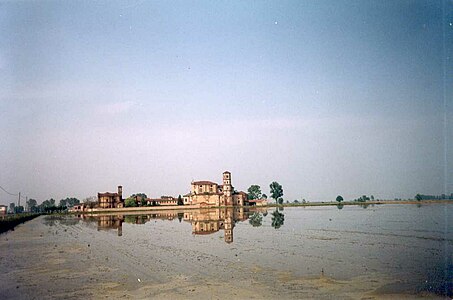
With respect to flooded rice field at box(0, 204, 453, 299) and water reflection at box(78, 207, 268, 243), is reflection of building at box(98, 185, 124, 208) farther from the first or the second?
flooded rice field at box(0, 204, 453, 299)

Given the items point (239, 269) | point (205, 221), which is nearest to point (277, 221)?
point (205, 221)

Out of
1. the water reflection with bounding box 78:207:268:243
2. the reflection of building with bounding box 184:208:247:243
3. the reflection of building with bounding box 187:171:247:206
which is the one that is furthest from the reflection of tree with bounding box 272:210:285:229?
the reflection of building with bounding box 187:171:247:206

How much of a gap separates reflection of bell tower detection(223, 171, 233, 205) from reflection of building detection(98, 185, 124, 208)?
3680 cm

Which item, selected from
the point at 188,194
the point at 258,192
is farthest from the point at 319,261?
the point at 258,192

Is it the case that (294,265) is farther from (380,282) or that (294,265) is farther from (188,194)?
(188,194)

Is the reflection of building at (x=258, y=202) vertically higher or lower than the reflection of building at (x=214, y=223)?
lower

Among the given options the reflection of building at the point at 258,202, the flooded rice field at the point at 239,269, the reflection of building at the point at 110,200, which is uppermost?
the flooded rice field at the point at 239,269

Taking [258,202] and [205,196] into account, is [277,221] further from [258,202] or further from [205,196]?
[258,202]

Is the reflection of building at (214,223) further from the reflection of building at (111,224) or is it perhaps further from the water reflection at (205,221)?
the reflection of building at (111,224)

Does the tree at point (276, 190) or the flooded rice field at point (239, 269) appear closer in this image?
the flooded rice field at point (239, 269)

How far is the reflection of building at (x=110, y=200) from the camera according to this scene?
128688 mm

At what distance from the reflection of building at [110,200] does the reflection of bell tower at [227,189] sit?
121ft

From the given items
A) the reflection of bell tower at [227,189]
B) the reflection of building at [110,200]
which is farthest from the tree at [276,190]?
the reflection of building at [110,200]

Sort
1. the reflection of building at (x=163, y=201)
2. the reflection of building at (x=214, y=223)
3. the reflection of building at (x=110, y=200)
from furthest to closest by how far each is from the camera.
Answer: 1. the reflection of building at (x=163, y=201)
2. the reflection of building at (x=110, y=200)
3. the reflection of building at (x=214, y=223)
